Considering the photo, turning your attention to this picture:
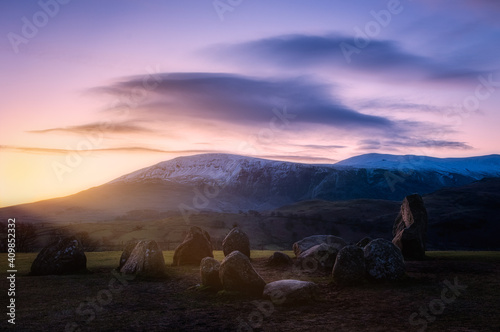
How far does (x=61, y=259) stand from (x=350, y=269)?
1803cm

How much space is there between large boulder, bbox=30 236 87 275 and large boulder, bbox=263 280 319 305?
14024mm

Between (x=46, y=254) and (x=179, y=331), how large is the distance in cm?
1583

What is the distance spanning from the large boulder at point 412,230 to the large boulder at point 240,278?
1629cm

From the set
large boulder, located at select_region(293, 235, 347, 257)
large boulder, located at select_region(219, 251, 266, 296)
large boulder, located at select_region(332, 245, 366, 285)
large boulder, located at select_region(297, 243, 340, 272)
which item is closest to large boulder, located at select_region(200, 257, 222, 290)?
large boulder, located at select_region(219, 251, 266, 296)

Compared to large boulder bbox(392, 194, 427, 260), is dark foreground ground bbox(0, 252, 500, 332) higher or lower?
lower

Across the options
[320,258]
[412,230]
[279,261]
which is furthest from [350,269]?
[412,230]

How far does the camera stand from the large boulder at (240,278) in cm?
2019

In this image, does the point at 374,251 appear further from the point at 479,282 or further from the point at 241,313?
the point at 241,313

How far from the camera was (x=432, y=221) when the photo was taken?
430ft

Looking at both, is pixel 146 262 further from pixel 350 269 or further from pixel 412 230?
pixel 412 230

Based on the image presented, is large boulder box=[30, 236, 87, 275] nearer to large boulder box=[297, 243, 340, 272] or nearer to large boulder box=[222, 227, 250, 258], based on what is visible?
large boulder box=[222, 227, 250, 258]

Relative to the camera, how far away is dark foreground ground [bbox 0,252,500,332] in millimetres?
15008

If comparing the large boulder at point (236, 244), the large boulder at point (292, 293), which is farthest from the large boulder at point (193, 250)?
the large boulder at point (292, 293)

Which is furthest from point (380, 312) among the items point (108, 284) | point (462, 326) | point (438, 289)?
point (108, 284)
